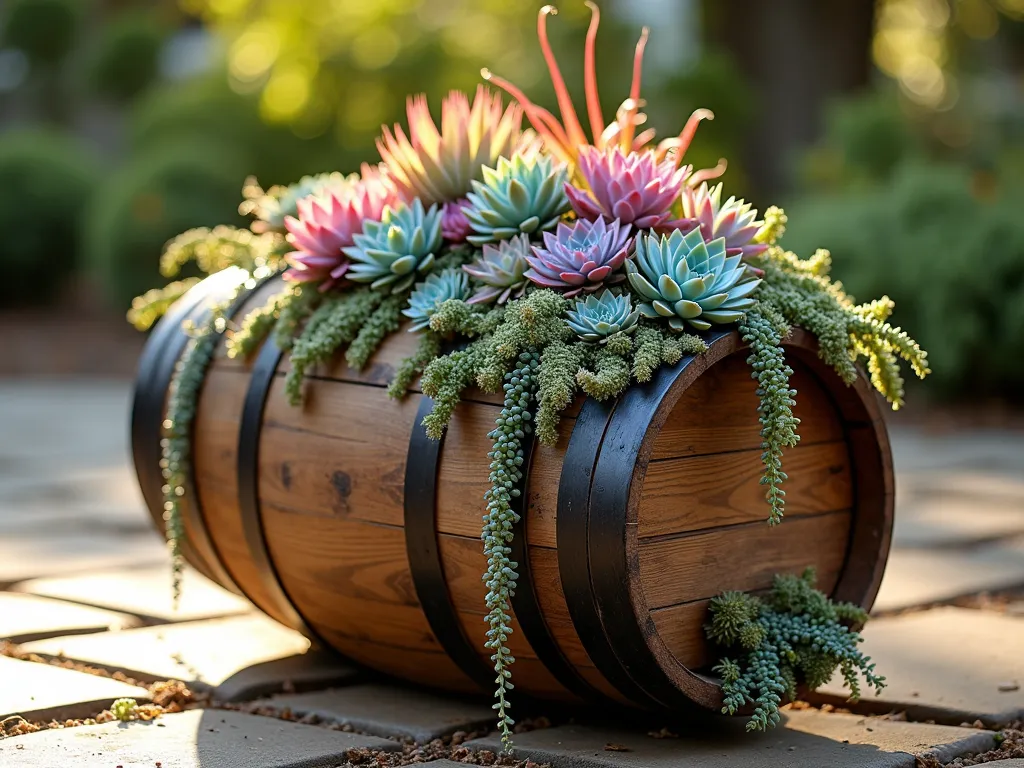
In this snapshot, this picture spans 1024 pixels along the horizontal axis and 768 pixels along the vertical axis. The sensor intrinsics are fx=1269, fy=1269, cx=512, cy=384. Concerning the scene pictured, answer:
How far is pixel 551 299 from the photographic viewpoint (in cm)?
232

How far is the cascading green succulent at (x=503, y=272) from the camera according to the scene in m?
2.44

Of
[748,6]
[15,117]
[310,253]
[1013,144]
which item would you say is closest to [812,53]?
[748,6]

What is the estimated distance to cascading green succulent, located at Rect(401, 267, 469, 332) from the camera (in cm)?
248

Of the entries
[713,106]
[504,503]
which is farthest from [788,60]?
[504,503]

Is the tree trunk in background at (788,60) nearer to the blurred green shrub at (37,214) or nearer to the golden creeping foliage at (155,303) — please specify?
the blurred green shrub at (37,214)

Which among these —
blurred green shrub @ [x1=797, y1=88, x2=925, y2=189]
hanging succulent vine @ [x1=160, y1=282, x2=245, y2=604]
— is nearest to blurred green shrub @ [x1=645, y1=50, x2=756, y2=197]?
blurred green shrub @ [x1=797, y1=88, x2=925, y2=189]

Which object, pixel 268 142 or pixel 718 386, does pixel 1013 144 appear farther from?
pixel 718 386

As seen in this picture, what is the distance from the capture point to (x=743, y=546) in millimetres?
2445

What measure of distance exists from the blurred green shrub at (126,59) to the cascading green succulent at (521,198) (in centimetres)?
1563

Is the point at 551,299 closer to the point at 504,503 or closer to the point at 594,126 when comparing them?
the point at 504,503

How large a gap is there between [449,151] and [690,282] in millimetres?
735

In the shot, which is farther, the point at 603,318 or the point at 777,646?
the point at 777,646

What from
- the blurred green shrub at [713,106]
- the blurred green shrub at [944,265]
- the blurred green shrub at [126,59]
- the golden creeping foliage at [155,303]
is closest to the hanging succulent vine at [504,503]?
the golden creeping foliage at [155,303]

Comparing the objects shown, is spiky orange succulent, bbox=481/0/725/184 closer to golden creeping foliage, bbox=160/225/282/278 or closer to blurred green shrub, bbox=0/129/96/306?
golden creeping foliage, bbox=160/225/282/278
